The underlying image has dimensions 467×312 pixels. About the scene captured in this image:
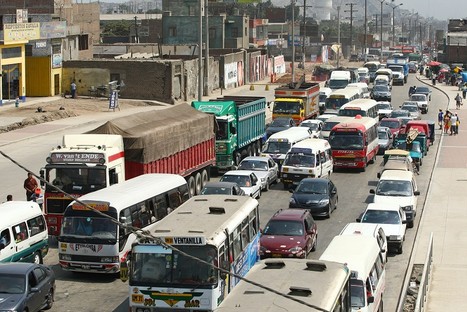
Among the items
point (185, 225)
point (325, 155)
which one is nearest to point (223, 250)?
point (185, 225)

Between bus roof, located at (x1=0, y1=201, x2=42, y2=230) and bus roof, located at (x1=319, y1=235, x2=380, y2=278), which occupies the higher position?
bus roof, located at (x1=0, y1=201, x2=42, y2=230)

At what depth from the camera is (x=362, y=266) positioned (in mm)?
20812

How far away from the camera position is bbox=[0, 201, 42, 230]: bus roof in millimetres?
25312

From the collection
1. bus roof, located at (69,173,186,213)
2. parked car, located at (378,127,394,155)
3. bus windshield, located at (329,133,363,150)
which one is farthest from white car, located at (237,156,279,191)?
parked car, located at (378,127,394,155)

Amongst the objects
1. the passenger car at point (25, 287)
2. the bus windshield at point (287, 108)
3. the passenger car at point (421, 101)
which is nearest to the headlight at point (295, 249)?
the passenger car at point (25, 287)

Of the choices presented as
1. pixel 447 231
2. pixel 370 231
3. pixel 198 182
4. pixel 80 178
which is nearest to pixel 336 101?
pixel 198 182

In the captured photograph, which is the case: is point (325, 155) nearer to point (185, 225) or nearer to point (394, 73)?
point (185, 225)

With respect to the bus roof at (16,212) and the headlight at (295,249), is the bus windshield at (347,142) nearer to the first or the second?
the headlight at (295,249)

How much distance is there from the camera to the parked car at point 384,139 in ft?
173

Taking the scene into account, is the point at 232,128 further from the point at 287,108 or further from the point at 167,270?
the point at 167,270

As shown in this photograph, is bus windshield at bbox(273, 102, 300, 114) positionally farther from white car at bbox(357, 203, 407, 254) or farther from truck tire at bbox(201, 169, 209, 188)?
white car at bbox(357, 203, 407, 254)

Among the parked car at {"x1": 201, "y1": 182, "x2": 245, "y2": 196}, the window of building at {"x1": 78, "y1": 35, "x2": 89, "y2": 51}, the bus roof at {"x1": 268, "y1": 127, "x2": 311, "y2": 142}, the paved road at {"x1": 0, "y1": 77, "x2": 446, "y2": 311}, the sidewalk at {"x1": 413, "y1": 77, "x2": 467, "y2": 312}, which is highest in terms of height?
the window of building at {"x1": 78, "y1": 35, "x2": 89, "y2": 51}

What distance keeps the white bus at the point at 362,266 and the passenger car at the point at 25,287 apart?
625 cm

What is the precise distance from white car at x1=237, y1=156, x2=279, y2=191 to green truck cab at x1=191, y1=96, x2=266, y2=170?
2313 millimetres
